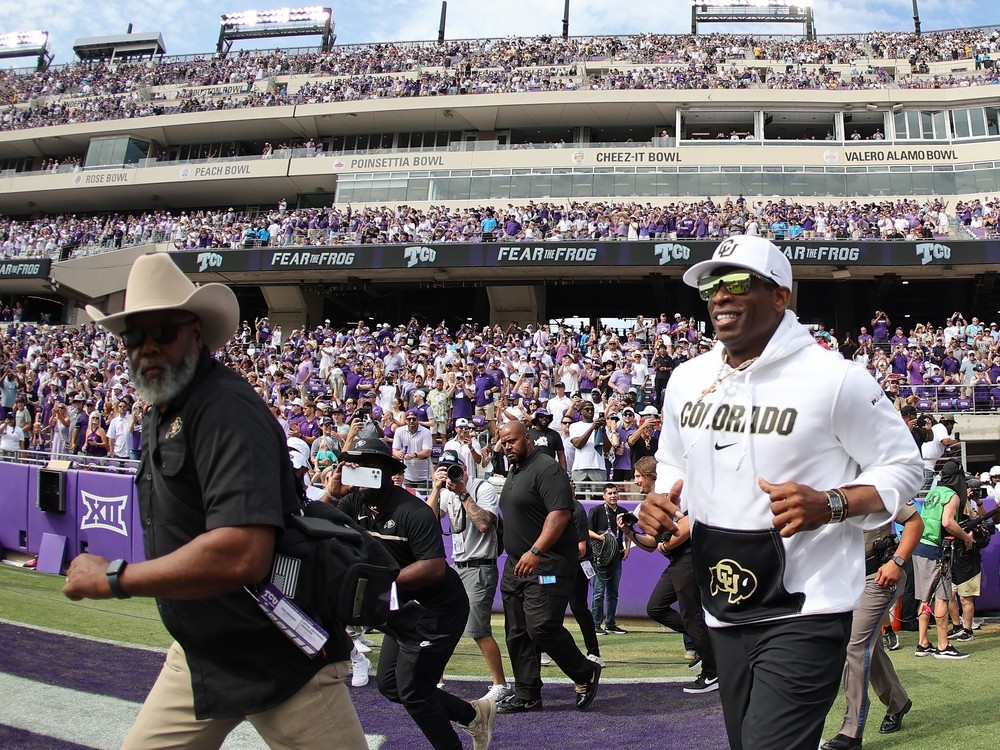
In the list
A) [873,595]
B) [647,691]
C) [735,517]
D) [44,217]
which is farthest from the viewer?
[44,217]

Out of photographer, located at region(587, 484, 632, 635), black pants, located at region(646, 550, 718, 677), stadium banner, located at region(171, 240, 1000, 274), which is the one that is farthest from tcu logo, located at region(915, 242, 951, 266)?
black pants, located at region(646, 550, 718, 677)

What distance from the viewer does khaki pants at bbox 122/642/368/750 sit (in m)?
2.52

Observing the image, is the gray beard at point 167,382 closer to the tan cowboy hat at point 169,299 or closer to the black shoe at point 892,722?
the tan cowboy hat at point 169,299

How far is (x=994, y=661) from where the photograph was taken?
724cm

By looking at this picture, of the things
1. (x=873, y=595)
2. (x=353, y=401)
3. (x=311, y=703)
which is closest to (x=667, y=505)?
(x=311, y=703)

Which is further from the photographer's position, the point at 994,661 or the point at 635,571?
the point at 635,571

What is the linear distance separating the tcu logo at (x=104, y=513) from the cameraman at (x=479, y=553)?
777cm

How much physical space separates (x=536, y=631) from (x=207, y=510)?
3966 millimetres

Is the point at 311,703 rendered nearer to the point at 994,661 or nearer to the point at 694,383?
the point at 694,383

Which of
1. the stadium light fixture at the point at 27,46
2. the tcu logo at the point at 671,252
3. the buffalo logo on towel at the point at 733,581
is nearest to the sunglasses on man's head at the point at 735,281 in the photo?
the buffalo logo on towel at the point at 733,581

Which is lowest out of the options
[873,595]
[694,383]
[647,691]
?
[647,691]

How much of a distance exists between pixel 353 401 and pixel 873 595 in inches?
532

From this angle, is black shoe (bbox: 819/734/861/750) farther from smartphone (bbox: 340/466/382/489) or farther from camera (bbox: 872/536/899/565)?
smartphone (bbox: 340/466/382/489)

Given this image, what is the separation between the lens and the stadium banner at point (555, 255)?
86.1 ft
